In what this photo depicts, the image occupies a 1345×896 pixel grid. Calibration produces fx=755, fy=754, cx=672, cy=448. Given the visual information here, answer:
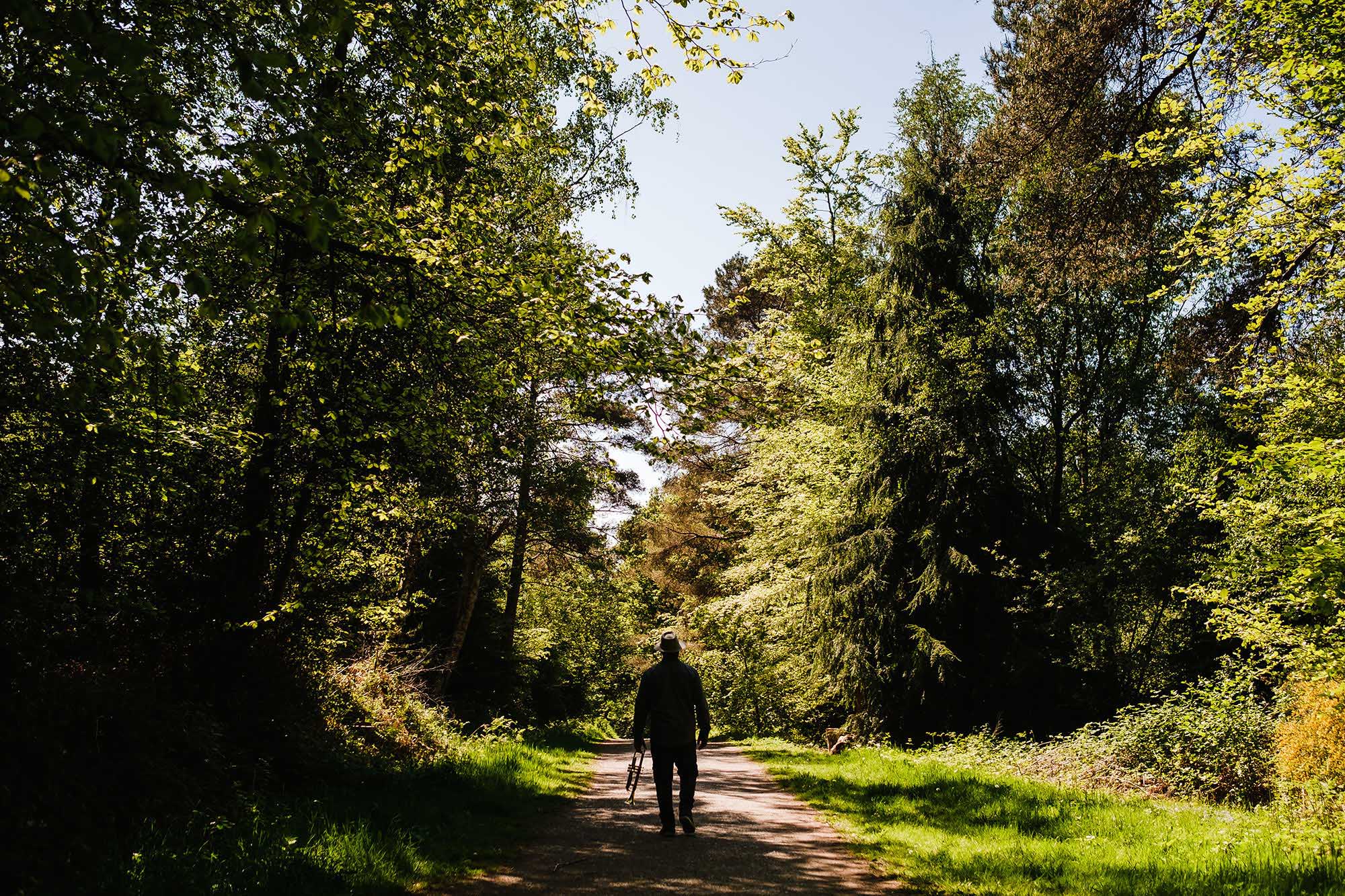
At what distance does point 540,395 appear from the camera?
1783cm

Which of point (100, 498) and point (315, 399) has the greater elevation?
point (315, 399)

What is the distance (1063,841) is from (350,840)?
6013mm

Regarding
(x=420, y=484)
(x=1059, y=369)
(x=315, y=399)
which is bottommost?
(x=420, y=484)

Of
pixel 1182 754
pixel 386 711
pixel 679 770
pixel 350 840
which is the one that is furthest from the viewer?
pixel 386 711

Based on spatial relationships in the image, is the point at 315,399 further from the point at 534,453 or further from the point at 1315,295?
the point at 1315,295

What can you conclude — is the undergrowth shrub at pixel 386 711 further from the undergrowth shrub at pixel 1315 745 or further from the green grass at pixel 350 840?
the undergrowth shrub at pixel 1315 745

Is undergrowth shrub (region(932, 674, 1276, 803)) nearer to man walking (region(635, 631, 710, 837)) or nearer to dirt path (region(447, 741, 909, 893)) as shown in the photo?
dirt path (region(447, 741, 909, 893))

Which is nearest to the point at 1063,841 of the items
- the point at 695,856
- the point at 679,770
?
the point at 695,856

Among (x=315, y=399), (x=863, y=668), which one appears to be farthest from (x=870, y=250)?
(x=315, y=399)

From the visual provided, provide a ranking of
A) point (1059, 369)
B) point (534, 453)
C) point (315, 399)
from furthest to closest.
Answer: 1. point (1059, 369)
2. point (534, 453)
3. point (315, 399)

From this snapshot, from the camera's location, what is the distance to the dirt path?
550 centimetres

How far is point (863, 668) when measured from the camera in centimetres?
1628

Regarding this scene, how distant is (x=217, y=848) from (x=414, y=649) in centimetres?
1193

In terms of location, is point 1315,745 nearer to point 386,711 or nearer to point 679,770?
point 679,770
